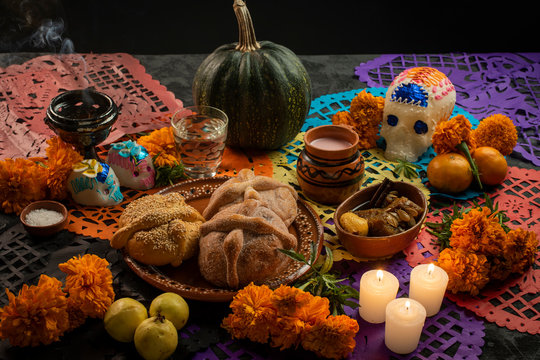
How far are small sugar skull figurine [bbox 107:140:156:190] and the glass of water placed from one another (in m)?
0.14

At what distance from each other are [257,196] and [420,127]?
2.66ft

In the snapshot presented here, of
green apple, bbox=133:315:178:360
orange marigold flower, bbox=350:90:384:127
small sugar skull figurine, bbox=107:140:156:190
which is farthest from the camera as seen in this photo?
orange marigold flower, bbox=350:90:384:127

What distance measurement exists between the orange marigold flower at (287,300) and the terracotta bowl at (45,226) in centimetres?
85

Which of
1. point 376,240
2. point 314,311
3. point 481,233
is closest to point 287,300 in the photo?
point 314,311

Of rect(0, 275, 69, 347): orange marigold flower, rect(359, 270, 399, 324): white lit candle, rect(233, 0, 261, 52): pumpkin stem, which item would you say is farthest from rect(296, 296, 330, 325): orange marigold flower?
rect(233, 0, 261, 52): pumpkin stem

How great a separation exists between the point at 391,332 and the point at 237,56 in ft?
4.17

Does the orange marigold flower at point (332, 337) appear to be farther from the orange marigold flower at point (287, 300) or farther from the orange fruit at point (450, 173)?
the orange fruit at point (450, 173)

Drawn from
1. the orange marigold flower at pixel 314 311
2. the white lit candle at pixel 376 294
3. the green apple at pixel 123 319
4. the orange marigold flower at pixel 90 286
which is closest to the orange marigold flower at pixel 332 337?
the orange marigold flower at pixel 314 311

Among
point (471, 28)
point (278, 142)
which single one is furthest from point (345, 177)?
point (471, 28)

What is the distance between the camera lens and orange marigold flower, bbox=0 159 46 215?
212 cm

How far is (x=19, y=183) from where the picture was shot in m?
2.13

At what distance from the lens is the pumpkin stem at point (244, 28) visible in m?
2.39

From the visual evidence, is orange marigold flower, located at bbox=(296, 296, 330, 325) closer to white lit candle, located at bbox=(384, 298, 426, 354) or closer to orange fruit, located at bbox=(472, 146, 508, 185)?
white lit candle, located at bbox=(384, 298, 426, 354)

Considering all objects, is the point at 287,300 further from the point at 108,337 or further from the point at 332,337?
the point at 108,337
